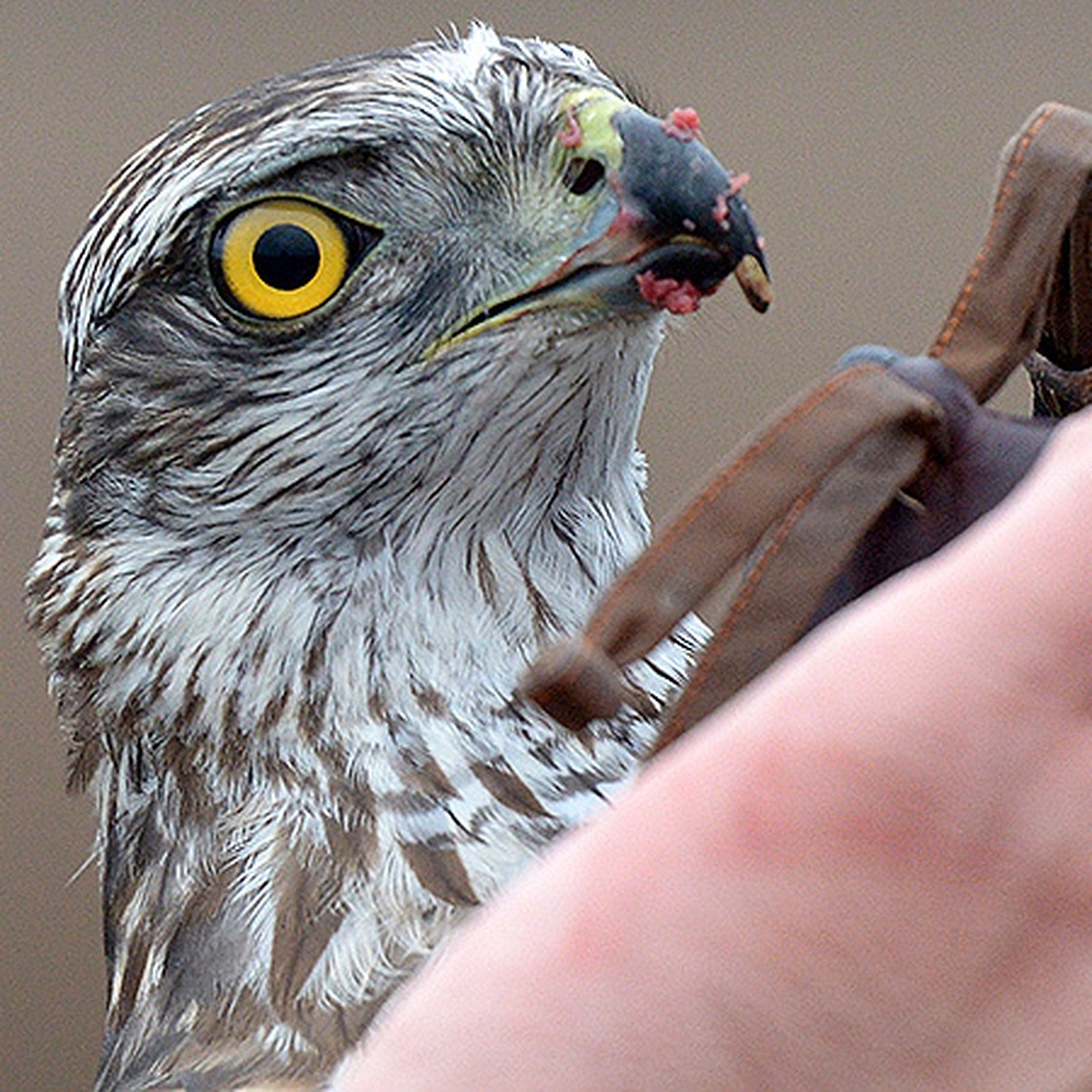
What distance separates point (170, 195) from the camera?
77 centimetres

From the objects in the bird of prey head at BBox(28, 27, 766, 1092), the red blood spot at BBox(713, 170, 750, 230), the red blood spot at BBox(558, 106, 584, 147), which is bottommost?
the bird of prey head at BBox(28, 27, 766, 1092)

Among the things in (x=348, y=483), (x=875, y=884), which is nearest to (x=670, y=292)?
(x=348, y=483)

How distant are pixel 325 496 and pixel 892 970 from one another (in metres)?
0.58

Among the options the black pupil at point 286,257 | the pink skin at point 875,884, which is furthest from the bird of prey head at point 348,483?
the pink skin at point 875,884

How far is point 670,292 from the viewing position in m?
0.71

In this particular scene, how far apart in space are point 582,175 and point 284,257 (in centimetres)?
15

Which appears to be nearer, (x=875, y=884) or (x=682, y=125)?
(x=875, y=884)

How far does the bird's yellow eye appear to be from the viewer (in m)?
0.76

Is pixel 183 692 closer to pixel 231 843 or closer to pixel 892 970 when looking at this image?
pixel 231 843

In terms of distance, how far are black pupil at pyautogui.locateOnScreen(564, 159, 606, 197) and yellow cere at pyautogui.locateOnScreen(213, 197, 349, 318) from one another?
0.38 feet

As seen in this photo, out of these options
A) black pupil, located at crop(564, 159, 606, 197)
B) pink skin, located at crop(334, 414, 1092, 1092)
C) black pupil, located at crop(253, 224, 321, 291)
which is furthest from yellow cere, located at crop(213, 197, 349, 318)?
pink skin, located at crop(334, 414, 1092, 1092)

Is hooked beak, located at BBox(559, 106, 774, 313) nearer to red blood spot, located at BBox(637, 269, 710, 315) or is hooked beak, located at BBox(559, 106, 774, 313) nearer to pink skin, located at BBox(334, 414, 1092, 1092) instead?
red blood spot, located at BBox(637, 269, 710, 315)

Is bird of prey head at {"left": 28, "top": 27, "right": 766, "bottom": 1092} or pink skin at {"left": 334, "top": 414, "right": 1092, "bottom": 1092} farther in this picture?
bird of prey head at {"left": 28, "top": 27, "right": 766, "bottom": 1092}

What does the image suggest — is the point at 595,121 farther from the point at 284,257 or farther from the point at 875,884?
the point at 875,884
